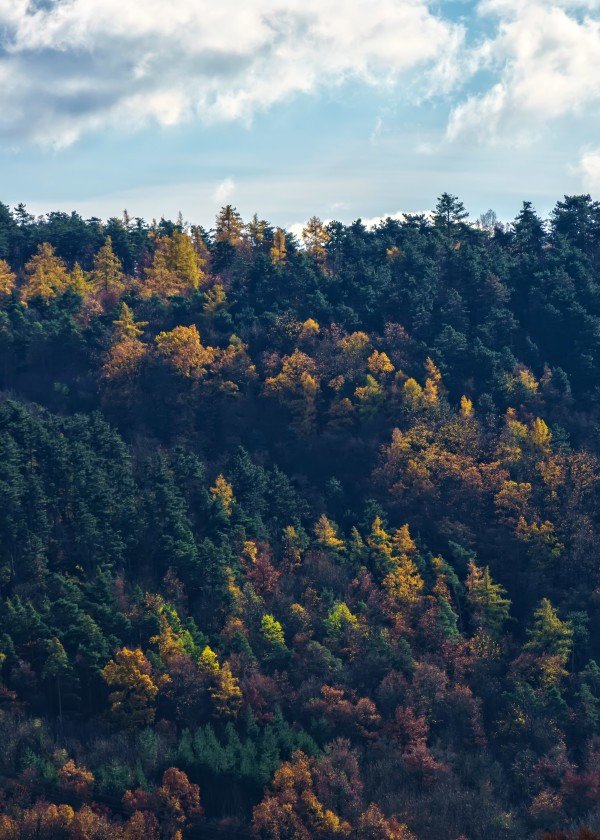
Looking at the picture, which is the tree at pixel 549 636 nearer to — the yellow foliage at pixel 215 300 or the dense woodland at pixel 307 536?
the dense woodland at pixel 307 536

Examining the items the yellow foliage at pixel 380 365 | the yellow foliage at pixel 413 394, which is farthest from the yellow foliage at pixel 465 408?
the yellow foliage at pixel 380 365

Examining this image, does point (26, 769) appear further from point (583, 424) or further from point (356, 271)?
point (356, 271)

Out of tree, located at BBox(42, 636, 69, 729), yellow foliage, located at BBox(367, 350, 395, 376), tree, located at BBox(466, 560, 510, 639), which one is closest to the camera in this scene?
tree, located at BBox(42, 636, 69, 729)

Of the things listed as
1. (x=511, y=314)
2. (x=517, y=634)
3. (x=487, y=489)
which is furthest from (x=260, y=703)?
(x=511, y=314)

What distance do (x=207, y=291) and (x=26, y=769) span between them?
65.1m

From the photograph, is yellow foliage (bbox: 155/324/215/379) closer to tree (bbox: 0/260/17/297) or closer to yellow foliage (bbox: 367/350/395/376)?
yellow foliage (bbox: 367/350/395/376)

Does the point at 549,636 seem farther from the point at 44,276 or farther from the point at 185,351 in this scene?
the point at 44,276

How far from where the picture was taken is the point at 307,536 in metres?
91.1

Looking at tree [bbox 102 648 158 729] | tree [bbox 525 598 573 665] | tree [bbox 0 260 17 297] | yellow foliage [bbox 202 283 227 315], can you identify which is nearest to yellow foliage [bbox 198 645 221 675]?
tree [bbox 102 648 158 729]

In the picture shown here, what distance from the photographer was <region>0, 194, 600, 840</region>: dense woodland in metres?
69.8

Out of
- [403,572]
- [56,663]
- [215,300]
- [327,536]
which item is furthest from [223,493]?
[215,300]

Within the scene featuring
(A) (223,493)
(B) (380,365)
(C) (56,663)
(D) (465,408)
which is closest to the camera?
(C) (56,663)

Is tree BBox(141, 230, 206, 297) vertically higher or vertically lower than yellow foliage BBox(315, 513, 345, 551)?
higher

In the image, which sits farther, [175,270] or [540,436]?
[175,270]
